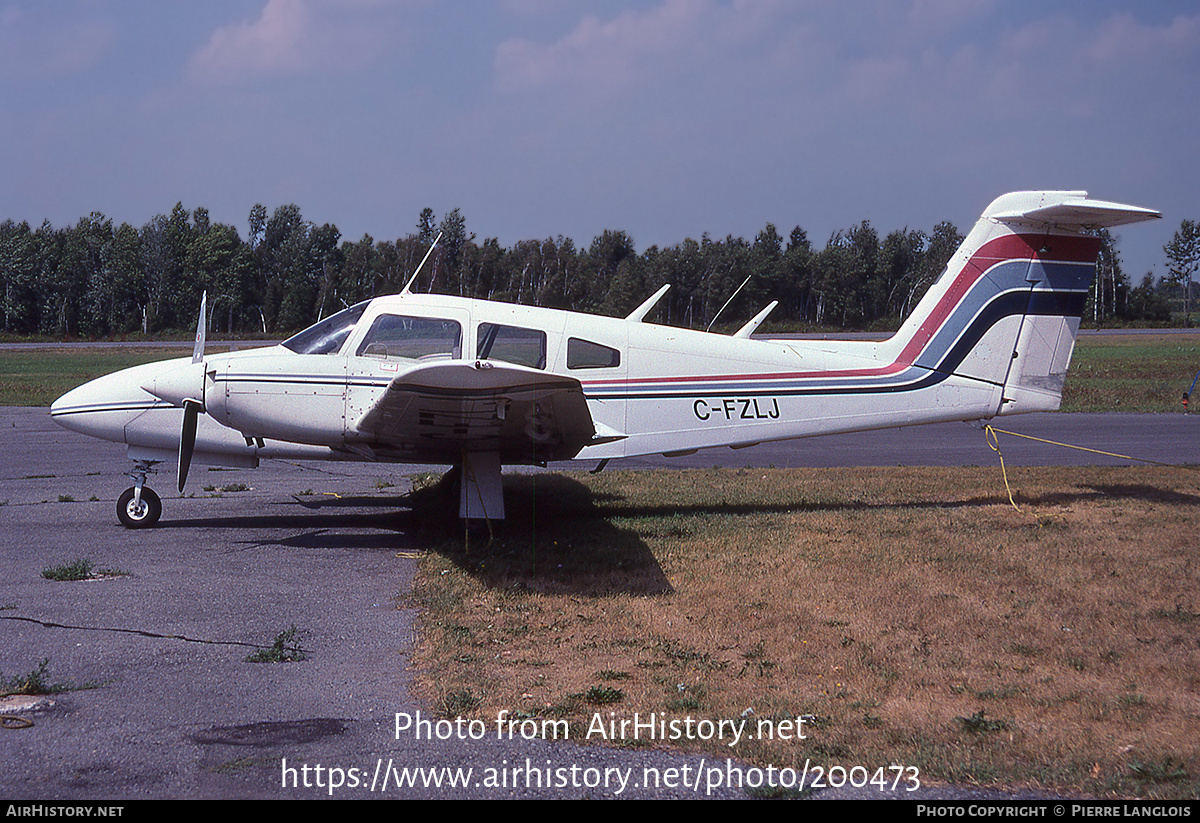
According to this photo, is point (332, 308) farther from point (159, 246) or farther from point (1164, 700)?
point (1164, 700)

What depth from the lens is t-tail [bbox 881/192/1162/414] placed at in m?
9.72

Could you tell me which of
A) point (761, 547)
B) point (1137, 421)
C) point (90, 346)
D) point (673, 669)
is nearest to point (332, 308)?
point (90, 346)

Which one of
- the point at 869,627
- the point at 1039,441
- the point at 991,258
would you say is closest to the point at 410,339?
the point at 869,627

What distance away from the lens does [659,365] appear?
923 centimetres

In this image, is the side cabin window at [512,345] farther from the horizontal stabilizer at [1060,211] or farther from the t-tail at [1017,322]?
the horizontal stabilizer at [1060,211]

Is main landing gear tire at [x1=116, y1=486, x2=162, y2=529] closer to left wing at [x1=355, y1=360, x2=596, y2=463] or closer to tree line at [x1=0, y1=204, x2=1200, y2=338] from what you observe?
left wing at [x1=355, y1=360, x2=596, y2=463]

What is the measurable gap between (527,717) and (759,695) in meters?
1.29

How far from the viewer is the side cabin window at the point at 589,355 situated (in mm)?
9016

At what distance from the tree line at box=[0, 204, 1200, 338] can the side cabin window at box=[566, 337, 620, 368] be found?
12.4 m

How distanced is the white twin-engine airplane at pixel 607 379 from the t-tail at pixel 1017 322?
2 cm

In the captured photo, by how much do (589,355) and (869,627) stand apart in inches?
167

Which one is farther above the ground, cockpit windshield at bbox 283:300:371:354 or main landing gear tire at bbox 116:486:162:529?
cockpit windshield at bbox 283:300:371:354

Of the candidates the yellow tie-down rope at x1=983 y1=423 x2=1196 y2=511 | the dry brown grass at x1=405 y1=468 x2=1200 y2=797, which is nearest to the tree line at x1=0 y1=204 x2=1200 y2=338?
the yellow tie-down rope at x1=983 y1=423 x2=1196 y2=511

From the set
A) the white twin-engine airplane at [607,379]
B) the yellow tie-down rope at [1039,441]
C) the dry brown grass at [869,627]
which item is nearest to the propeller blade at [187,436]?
the white twin-engine airplane at [607,379]
